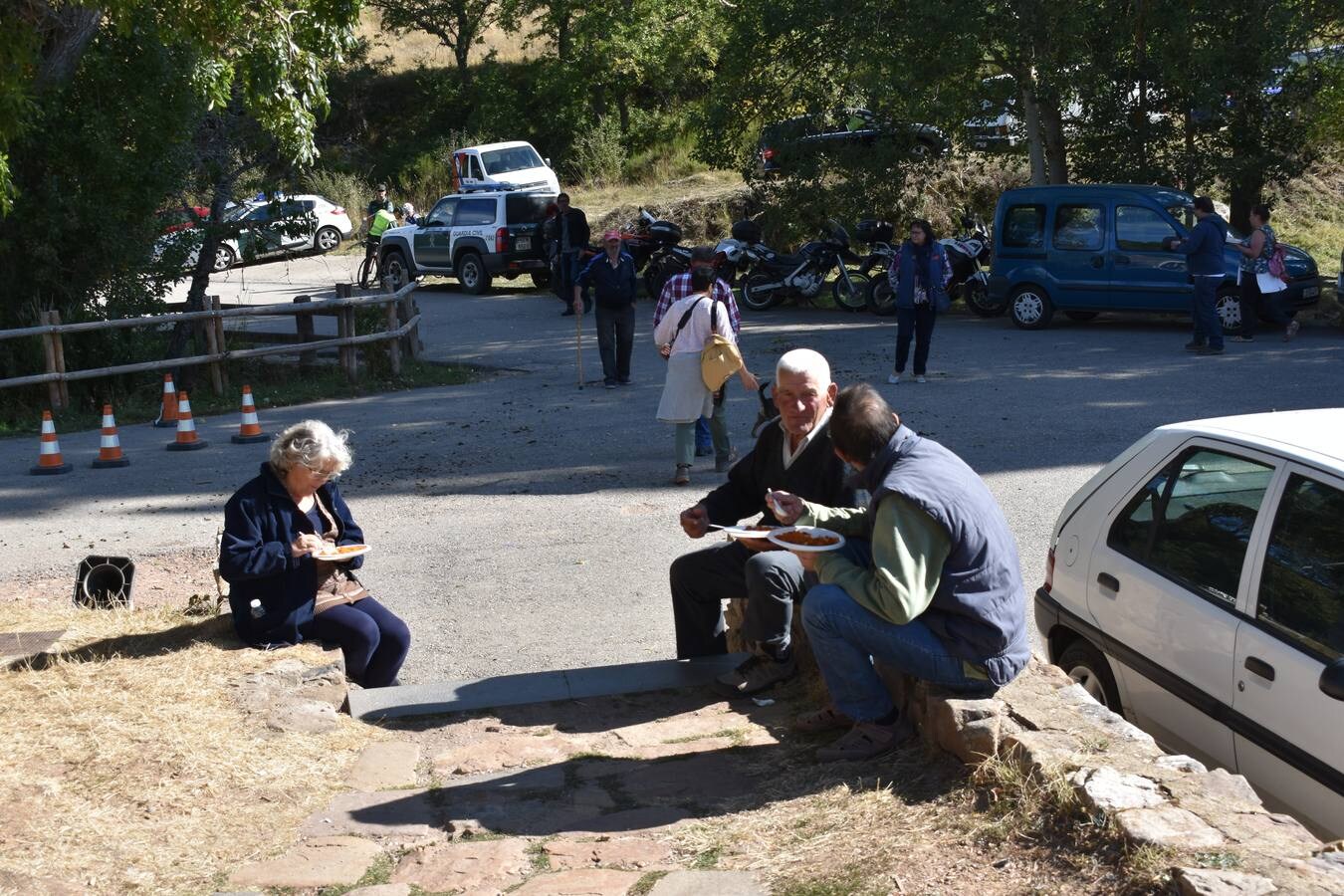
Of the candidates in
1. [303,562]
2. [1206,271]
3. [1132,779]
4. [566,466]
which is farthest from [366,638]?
[1206,271]

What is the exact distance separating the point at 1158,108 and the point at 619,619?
1687cm

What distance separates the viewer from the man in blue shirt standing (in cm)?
1516

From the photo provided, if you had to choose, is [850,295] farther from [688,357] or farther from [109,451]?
[109,451]

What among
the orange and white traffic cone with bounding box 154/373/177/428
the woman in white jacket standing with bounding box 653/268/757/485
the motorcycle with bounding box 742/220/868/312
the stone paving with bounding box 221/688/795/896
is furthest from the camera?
the motorcycle with bounding box 742/220/868/312

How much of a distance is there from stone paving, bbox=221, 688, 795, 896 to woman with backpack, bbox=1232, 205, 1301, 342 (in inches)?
546

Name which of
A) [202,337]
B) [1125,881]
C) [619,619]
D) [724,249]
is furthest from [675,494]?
[724,249]

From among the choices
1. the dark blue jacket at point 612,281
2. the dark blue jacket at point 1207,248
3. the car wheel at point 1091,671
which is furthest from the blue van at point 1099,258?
the car wheel at point 1091,671

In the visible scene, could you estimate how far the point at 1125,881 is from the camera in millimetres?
3432

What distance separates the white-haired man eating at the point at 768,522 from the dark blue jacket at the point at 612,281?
29.5 feet

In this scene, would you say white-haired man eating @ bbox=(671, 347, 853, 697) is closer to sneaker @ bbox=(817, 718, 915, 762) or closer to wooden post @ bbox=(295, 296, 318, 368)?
sneaker @ bbox=(817, 718, 915, 762)

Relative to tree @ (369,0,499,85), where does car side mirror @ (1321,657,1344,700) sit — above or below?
below

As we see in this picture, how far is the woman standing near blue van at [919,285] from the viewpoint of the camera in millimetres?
14680

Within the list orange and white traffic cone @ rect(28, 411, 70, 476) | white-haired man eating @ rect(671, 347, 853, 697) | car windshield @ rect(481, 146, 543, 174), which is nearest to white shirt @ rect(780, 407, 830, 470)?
white-haired man eating @ rect(671, 347, 853, 697)

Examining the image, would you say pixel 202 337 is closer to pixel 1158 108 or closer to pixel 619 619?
pixel 619 619
